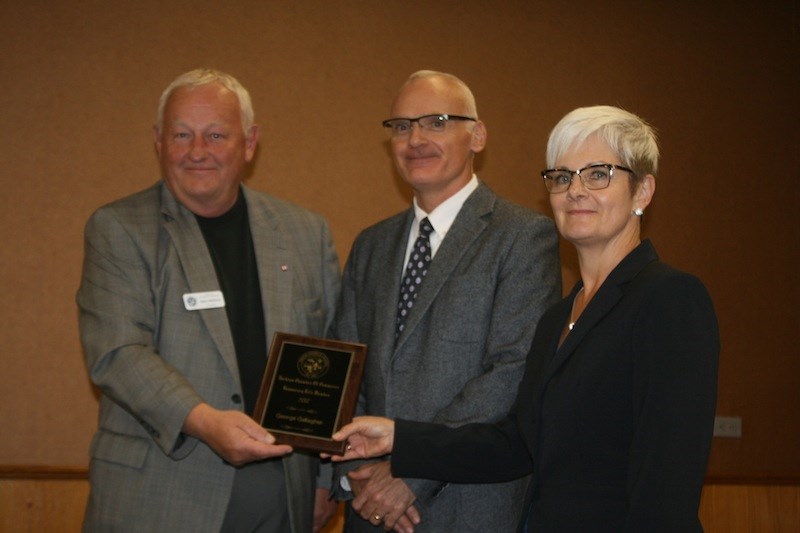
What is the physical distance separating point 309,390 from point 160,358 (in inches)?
20.1

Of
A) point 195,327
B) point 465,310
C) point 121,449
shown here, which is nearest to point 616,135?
point 465,310

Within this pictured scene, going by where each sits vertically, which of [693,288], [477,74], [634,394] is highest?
[477,74]

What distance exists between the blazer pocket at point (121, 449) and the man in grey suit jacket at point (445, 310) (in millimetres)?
685

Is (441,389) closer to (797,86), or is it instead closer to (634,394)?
(634,394)

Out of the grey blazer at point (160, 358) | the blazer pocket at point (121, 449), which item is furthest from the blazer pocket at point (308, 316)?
the blazer pocket at point (121, 449)

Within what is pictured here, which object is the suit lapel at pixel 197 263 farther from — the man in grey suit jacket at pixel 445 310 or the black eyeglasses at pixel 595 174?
the black eyeglasses at pixel 595 174

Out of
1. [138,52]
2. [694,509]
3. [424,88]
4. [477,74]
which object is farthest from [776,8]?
Result: [694,509]

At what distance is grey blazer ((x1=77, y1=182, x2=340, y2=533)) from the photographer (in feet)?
9.62

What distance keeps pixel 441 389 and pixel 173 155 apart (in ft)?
4.08

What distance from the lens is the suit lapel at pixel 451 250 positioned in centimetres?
307

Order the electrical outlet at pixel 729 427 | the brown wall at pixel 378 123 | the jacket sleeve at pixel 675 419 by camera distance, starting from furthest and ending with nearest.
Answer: the electrical outlet at pixel 729 427 < the brown wall at pixel 378 123 < the jacket sleeve at pixel 675 419

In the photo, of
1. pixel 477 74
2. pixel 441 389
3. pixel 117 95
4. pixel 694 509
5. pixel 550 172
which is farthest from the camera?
pixel 477 74

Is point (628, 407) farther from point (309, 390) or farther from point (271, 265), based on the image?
point (271, 265)

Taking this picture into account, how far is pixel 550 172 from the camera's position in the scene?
2.46 m
